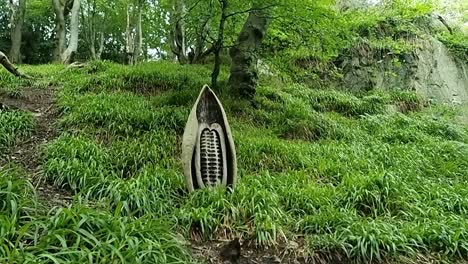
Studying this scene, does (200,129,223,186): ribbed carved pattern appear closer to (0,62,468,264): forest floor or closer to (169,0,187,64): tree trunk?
(0,62,468,264): forest floor

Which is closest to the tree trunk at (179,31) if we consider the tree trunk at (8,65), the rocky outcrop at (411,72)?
the tree trunk at (8,65)

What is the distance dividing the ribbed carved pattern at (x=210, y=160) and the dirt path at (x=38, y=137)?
141 cm

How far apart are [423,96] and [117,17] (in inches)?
555

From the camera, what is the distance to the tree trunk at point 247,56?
8383 mm

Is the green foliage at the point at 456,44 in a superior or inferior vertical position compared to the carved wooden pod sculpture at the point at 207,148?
superior

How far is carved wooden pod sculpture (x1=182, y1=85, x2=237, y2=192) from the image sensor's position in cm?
461

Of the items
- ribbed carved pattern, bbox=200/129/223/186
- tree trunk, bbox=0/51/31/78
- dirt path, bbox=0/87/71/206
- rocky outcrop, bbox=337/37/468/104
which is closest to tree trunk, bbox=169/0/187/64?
dirt path, bbox=0/87/71/206

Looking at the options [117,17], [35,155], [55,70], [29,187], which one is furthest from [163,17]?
[29,187]

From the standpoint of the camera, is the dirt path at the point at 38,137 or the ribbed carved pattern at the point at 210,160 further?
the ribbed carved pattern at the point at 210,160

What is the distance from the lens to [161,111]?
22.5ft

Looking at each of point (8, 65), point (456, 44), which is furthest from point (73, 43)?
point (456, 44)

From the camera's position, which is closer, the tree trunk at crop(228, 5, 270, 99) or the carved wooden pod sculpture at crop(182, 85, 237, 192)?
the carved wooden pod sculpture at crop(182, 85, 237, 192)

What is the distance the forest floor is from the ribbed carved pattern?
202mm

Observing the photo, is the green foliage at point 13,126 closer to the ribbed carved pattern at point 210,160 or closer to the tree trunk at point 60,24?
the ribbed carved pattern at point 210,160
